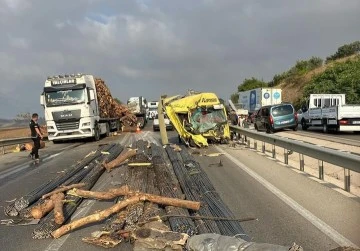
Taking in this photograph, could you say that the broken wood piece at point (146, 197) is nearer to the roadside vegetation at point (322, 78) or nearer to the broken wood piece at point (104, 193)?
the broken wood piece at point (104, 193)

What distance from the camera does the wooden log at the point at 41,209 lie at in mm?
6840

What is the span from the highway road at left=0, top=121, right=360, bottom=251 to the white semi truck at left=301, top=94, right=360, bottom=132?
14.5 metres

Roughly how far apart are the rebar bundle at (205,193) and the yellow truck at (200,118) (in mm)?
6411

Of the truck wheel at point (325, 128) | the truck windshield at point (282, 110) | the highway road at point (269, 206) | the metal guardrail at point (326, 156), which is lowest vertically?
the truck wheel at point (325, 128)

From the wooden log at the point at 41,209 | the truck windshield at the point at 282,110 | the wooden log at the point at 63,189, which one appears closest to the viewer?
the wooden log at the point at 41,209

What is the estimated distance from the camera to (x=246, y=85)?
10344 centimetres

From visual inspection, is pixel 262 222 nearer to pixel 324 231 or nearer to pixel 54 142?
pixel 324 231

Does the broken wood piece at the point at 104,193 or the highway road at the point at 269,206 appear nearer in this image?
the highway road at the point at 269,206

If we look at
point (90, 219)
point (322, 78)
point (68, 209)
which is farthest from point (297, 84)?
point (90, 219)

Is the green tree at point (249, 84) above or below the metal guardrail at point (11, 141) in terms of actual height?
above

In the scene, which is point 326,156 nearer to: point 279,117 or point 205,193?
A: point 205,193

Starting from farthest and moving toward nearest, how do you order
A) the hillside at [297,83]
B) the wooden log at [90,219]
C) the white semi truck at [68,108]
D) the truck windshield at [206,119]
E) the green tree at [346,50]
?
the green tree at [346,50] → the hillside at [297,83] → the white semi truck at [68,108] → the truck windshield at [206,119] → the wooden log at [90,219]

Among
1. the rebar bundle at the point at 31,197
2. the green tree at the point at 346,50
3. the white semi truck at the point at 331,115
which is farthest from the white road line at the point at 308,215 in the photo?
the green tree at the point at 346,50

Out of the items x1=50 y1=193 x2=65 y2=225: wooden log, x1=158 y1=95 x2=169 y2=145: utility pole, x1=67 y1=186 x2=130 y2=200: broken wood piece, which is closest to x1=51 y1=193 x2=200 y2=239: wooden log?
x1=50 y1=193 x2=65 y2=225: wooden log
